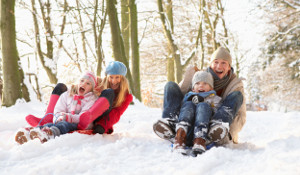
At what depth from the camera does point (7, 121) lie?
3697mm

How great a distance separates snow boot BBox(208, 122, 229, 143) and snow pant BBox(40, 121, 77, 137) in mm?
1520

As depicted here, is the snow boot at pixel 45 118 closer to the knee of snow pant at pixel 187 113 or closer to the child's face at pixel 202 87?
the knee of snow pant at pixel 187 113

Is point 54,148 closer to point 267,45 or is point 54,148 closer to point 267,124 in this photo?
point 267,124

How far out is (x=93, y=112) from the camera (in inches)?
118

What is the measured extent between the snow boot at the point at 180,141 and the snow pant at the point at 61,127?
1236 millimetres

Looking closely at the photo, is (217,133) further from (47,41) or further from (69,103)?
(47,41)

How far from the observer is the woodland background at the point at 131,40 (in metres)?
6.49

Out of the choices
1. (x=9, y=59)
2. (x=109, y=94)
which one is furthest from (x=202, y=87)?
(x=9, y=59)

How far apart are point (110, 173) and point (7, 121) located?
255 centimetres

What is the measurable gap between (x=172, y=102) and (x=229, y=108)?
1.92 feet

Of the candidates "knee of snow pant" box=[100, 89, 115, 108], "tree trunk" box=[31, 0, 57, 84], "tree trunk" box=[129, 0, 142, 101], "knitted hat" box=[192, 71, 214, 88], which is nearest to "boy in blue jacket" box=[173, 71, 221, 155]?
"knitted hat" box=[192, 71, 214, 88]

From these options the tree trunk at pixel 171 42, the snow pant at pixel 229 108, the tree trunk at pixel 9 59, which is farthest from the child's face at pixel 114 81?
the tree trunk at pixel 171 42

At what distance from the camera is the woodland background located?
6.49 m

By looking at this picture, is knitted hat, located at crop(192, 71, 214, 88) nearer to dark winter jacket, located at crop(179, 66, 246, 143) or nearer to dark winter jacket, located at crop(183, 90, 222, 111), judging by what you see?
dark winter jacket, located at crop(183, 90, 222, 111)
